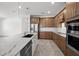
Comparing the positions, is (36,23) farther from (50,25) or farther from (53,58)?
(53,58)

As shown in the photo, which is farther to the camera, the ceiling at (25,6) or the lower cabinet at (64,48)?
the ceiling at (25,6)

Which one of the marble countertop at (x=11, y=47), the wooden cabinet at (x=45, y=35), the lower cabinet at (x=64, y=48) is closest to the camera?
the marble countertop at (x=11, y=47)

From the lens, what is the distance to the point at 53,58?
151cm

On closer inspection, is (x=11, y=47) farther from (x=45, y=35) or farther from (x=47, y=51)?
(x=45, y=35)

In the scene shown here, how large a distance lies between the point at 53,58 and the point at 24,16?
25.9 ft

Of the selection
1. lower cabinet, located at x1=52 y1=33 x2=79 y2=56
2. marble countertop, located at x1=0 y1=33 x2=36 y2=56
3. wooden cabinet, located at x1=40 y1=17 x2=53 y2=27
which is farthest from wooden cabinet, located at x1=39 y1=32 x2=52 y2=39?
marble countertop, located at x1=0 y1=33 x2=36 y2=56

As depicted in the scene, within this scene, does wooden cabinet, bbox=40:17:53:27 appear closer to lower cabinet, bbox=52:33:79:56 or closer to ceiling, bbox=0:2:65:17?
ceiling, bbox=0:2:65:17

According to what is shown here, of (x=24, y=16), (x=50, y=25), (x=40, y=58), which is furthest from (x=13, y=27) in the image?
(x=50, y=25)

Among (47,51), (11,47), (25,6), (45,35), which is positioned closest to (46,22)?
(45,35)

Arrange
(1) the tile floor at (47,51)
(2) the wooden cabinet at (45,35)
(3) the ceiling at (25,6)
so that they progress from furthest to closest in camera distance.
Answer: (2) the wooden cabinet at (45,35) → (3) the ceiling at (25,6) → (1) the tile floor at (47,51)

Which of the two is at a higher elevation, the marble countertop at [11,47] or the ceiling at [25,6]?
the ceiling at [25,6]

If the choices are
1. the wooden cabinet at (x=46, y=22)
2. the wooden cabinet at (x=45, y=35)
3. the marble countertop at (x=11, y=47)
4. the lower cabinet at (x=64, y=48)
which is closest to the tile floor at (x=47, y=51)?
the lower cabinet at (x=64, y=48)

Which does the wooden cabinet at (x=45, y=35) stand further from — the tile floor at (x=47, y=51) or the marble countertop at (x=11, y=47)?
the marble countertop at (x=11, y=47)

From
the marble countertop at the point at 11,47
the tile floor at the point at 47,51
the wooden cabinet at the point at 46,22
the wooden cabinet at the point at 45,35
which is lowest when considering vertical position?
the tile floor at the point at 47,51
